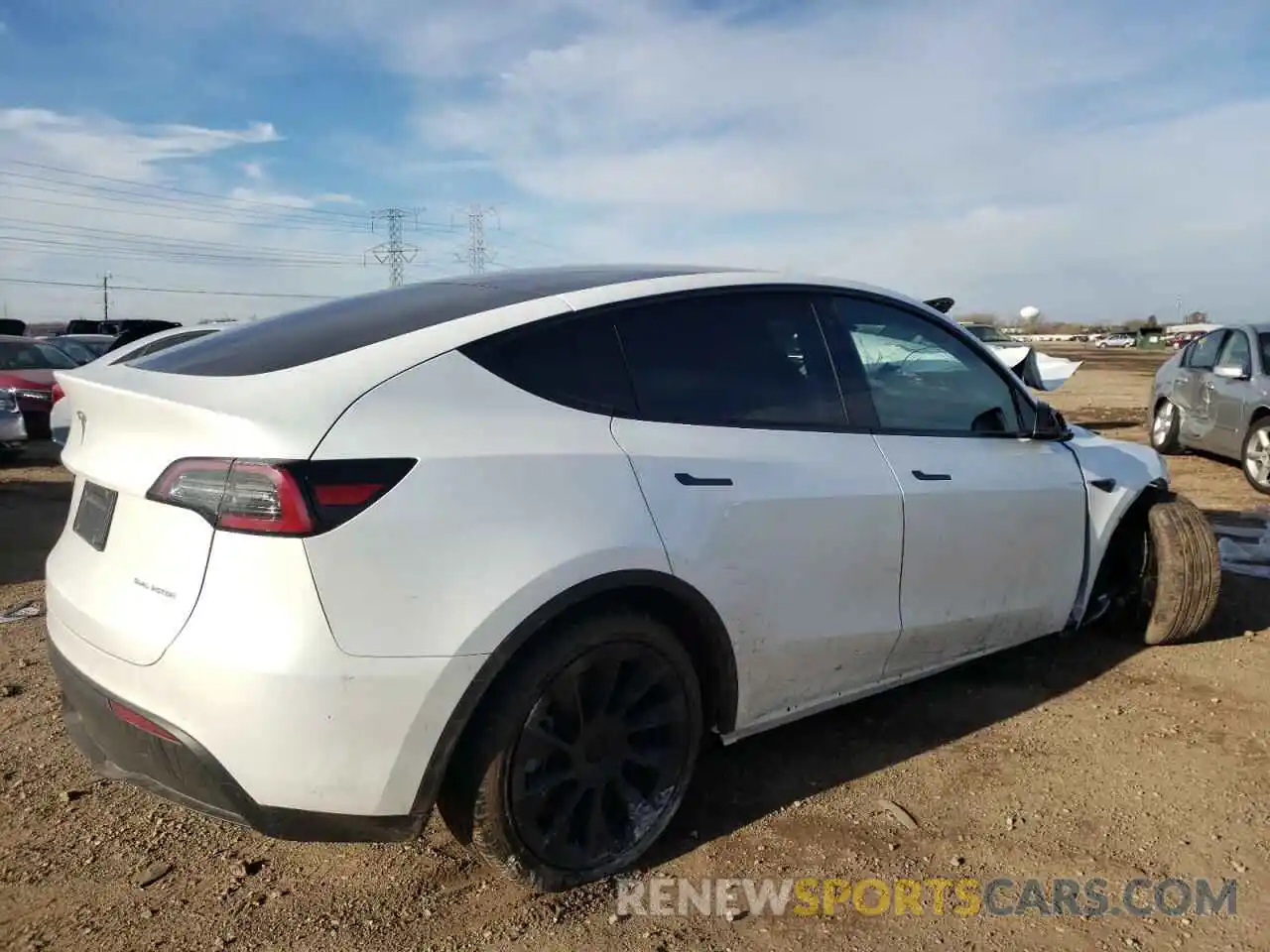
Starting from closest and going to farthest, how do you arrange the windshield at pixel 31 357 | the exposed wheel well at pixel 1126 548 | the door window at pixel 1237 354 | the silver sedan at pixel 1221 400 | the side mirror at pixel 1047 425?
the side mirror at pixel 1047 425 → the exposed wheel well at pixel 1126 548 → the silver sedan at pixel 1221 400 → the door window at pixel 1237 354 → the windshield at pixel 31 357

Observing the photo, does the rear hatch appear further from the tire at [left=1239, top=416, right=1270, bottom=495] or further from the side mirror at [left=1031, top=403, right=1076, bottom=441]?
the tire at [left=1239, top=416, right=1270, bottom=495]

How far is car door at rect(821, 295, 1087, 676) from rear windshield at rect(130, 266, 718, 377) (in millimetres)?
776

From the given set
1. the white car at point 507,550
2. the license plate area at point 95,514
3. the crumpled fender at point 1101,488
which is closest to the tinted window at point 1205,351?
the crumpled fender at point 1101,488

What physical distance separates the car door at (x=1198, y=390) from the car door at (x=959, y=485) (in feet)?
23.0

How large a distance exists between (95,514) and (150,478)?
0.39 metres

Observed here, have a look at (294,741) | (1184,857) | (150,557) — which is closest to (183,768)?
(294,741)

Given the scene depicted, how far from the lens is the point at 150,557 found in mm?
2387

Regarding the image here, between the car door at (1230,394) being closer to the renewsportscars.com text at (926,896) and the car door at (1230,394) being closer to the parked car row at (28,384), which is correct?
the renewsportscars.com text at (926,896)

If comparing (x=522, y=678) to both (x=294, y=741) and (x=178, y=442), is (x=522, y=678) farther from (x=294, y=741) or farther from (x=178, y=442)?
(x=178, y=442)

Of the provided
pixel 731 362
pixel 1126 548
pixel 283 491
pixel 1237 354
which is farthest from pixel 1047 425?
pixel 1237 354

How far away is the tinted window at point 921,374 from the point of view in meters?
3.53

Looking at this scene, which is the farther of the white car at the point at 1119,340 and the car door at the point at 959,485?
the white car at the point at 1119,340

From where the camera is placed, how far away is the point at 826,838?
3043mm

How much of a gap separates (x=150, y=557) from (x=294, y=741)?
572 mm
